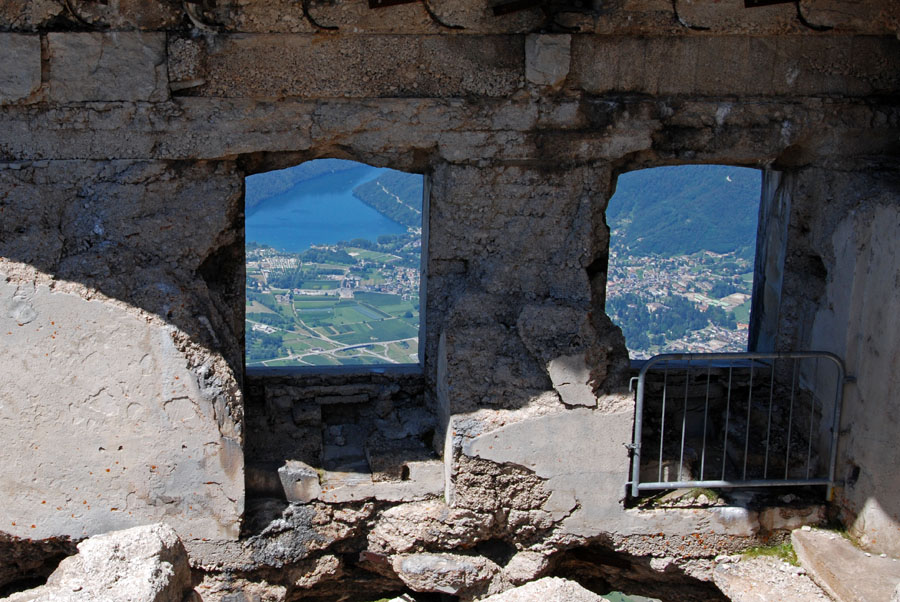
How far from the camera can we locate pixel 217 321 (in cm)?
505

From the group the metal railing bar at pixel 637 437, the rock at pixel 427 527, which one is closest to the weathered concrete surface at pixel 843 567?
the metal railing bar at pixel 637 437

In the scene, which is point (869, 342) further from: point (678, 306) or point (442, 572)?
point (678, 306)

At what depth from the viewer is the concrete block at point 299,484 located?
512cm

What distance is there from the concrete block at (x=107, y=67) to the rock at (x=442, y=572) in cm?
282

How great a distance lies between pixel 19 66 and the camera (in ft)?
15.8

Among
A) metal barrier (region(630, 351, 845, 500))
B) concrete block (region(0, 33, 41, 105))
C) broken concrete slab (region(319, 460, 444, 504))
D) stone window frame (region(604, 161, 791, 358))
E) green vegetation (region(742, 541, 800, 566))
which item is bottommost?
green vegetation (region(742, 541, 800, 566))

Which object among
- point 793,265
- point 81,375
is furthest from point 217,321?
point 793,265

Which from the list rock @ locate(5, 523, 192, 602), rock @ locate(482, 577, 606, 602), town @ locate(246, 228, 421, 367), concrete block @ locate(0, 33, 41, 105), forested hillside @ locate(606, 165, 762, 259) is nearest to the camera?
rock @ locate(5, 523, 192, 602)

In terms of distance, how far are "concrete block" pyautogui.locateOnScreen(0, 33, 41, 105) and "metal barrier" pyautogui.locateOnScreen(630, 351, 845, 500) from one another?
3.50 metres

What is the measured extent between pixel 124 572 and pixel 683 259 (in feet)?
33.6

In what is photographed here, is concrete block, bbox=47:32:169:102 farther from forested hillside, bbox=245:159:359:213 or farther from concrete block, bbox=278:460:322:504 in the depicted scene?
forested hillside, bbox=245:159:359:213

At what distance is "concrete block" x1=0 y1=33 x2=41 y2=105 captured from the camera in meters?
4.79

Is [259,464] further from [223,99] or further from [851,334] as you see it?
[851,334]

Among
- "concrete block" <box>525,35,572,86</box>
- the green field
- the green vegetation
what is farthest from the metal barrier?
the green field
